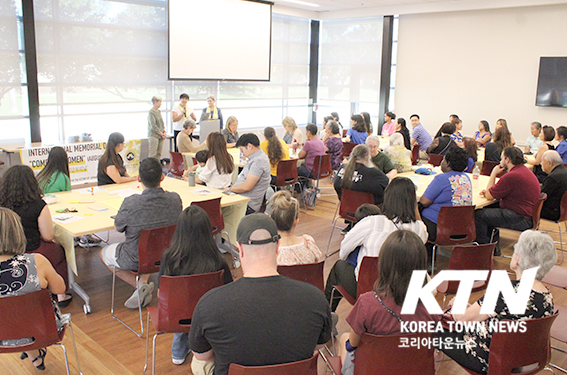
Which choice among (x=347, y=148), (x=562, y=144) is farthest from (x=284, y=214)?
(x=562, y=144)

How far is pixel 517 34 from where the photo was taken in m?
10.7

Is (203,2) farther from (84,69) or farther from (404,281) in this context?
(404,281)

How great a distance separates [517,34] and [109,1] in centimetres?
853

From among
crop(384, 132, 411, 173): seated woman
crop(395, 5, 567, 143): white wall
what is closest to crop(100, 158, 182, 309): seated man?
crop(384, 132, 411, 173): seated woman

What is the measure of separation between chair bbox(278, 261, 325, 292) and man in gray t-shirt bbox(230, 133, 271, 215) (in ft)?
8.02

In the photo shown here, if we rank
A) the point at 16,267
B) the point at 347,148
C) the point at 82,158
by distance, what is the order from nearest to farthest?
1. the point at 16,267
2. the point at 82,158
3. the point at 347,148

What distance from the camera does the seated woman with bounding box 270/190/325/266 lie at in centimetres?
312

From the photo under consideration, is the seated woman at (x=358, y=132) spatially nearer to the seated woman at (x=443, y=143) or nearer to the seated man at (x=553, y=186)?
the seated woman at (x=443, y=143)

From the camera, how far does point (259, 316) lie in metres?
1.80

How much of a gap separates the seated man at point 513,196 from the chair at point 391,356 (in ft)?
10.9

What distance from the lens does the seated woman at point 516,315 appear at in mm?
2477

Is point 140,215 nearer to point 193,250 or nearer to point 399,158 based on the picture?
point 193,250

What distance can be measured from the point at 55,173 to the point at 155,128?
17.1 feet

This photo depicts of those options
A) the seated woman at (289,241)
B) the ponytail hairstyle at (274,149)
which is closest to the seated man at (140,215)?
the seated woman at (289,241)
